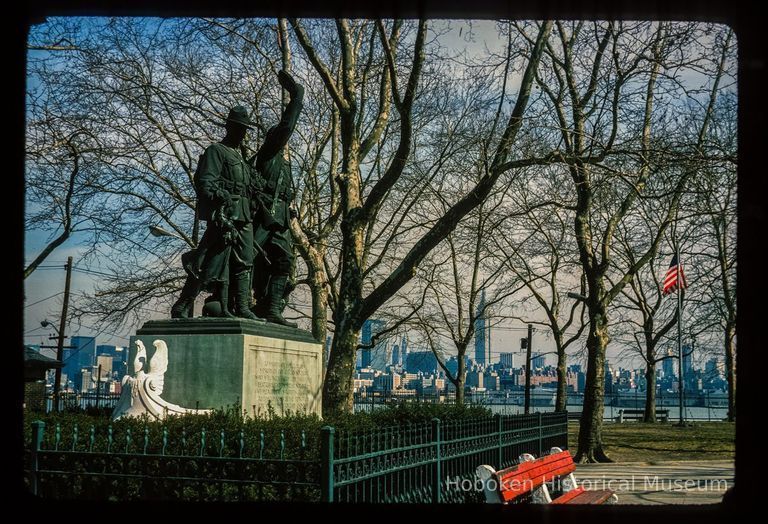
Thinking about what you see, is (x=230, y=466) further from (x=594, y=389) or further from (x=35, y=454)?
(x=594, y=389)

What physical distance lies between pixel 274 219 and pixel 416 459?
14.3ft

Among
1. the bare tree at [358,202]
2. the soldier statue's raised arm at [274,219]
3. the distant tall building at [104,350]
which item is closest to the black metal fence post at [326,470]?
the soldier statue's raised arm at [274,219]

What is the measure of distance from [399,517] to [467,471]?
23.7 feet

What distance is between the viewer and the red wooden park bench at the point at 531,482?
742cm

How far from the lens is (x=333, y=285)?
89.2 ft

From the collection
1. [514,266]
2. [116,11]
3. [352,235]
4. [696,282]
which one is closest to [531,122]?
[352,235]

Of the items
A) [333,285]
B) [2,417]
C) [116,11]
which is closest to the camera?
[2,417]

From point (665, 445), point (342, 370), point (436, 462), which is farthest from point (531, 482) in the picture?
point (665, 445)

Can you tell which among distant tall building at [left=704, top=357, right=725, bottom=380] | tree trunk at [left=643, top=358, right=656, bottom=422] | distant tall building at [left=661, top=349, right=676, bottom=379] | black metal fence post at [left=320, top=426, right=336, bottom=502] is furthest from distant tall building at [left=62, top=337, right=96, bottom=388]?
distant tall building at [left=704, top=357, right=725, bottom=380]

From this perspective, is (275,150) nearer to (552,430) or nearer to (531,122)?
(531,122)

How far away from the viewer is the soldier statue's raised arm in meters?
12.3

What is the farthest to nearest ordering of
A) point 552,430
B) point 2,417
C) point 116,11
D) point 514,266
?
point 514,266
point 552,430
point 116,11
point 2,417

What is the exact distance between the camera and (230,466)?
314 inches

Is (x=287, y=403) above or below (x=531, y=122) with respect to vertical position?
below
